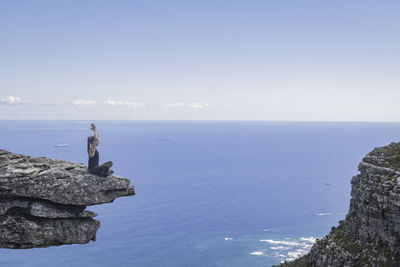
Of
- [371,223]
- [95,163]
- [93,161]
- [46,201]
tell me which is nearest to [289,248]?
[371,223]

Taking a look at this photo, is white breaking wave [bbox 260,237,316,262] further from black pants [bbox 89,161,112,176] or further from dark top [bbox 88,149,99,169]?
dark top [bbox 88,149,99,169]

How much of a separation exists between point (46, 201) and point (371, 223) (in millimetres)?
30705

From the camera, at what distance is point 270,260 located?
9181 centimetres

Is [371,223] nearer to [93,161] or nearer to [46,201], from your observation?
[93,161]

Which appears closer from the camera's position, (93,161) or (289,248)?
(93,161)

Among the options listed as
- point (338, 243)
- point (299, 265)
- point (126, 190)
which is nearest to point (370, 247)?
point (338, 243)

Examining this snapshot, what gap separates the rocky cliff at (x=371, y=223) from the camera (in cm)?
2977

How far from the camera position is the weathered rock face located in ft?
78.7

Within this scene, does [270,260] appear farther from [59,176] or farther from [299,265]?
[59,176]

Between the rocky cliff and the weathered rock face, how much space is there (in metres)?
24.5

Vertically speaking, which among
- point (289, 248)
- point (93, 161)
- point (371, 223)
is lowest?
point (289, 248)

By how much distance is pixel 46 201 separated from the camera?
24781mm

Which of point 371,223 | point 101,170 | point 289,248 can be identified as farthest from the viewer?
point 289,248

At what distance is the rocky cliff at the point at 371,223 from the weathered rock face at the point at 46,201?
2448 centimetres
